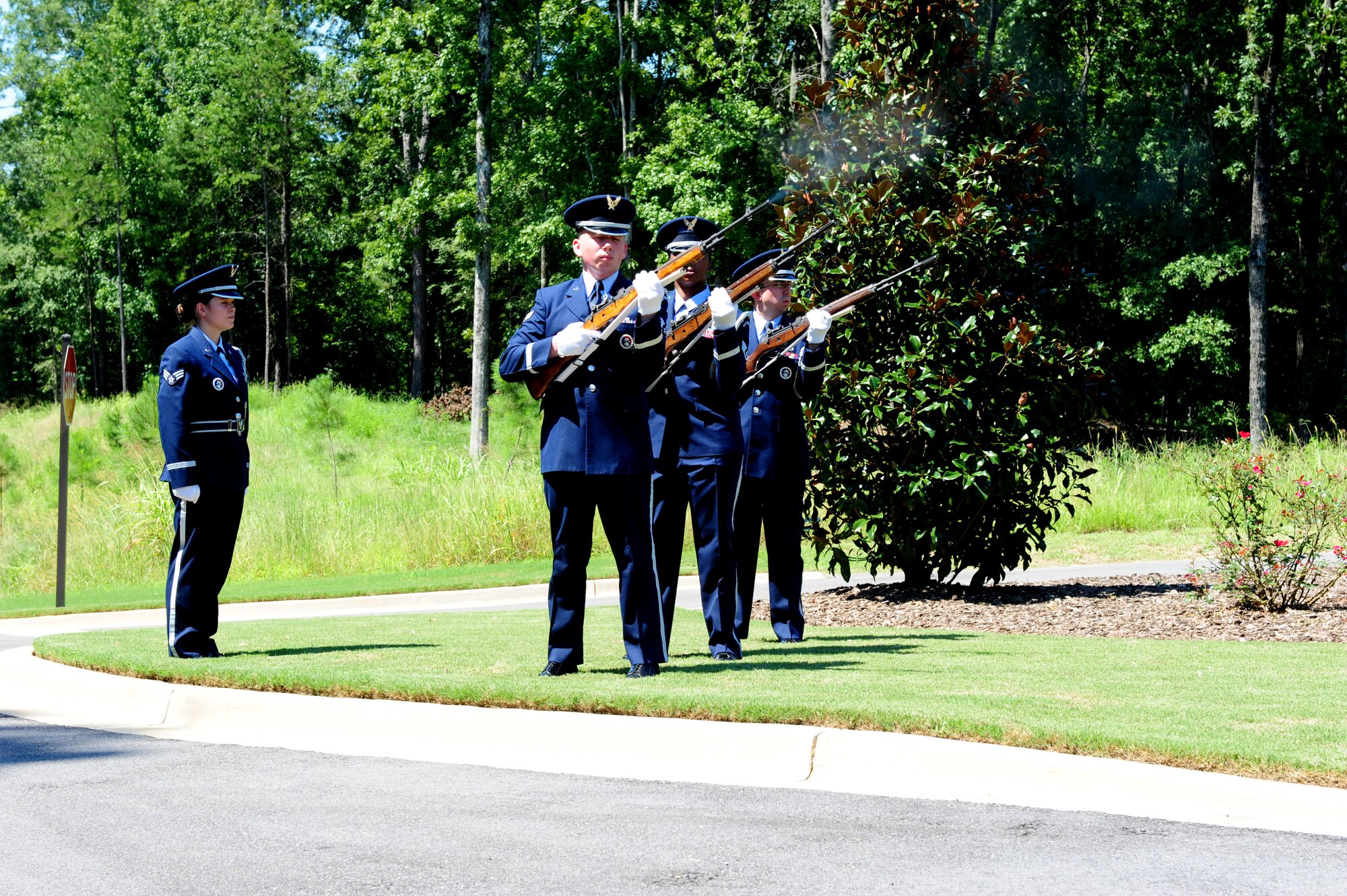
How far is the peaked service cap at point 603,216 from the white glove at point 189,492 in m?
3.05

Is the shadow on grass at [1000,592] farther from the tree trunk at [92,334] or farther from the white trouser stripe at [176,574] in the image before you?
the tree trunk at [92,334]

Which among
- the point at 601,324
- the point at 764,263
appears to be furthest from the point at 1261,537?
the point at 601,324

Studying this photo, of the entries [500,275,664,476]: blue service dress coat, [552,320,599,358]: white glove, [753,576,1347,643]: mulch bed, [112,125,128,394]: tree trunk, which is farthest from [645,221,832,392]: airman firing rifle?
[112,125,128,394]: tree trunk

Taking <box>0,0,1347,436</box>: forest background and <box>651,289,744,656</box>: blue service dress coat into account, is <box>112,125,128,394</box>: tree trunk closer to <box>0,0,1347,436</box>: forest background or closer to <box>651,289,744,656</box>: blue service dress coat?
<box>0,0,1347,436</box>: forest background

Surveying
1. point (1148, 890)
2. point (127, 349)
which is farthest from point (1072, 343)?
point (127, 349)

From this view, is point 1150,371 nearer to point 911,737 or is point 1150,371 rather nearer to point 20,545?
point 20,545

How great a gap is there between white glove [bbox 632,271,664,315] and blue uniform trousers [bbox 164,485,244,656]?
3.32 meters

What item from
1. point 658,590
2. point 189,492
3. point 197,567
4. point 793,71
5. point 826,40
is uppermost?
point 793,71

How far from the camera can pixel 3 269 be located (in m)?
58.6

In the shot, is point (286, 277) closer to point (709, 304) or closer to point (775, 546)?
point (775, 546)

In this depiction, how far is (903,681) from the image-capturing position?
283 inches

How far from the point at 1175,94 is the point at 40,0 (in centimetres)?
4889

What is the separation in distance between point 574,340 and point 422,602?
8005mm

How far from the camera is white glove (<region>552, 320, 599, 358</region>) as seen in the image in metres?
6.75
